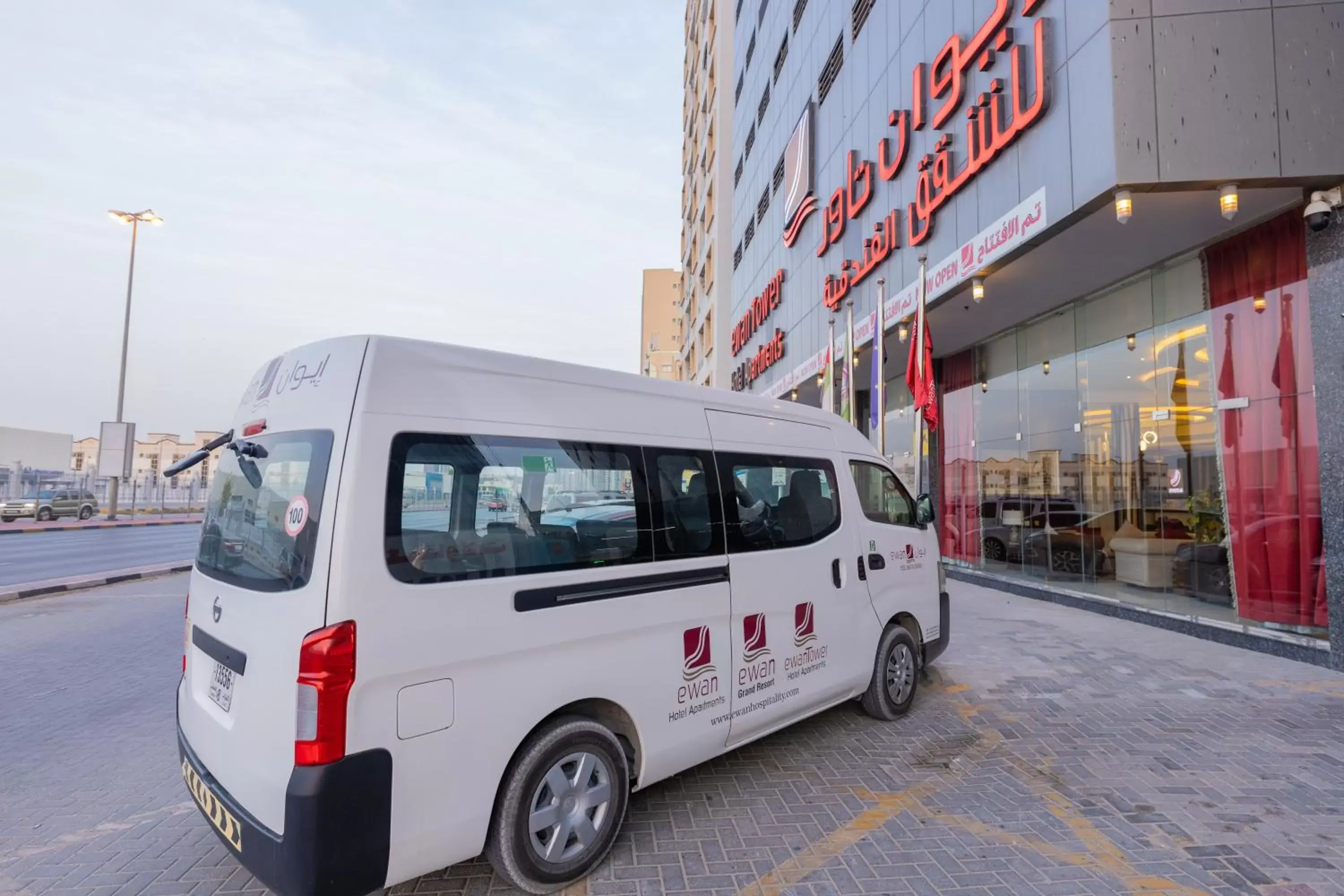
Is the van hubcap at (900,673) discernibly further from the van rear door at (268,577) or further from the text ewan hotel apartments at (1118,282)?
the text ewan hotel apartments at (1118,282)

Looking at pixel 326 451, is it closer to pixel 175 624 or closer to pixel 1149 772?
pixel 1149 772

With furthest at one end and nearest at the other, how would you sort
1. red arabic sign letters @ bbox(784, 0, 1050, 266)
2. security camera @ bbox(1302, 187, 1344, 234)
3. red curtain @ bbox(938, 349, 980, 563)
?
red curtain @ bbox(938, 349, 980, 563) < red arabic sign letters @ bbox(784, 0, 1050, 266) < security camera @ bbox(1302, 187, 1344, 234)

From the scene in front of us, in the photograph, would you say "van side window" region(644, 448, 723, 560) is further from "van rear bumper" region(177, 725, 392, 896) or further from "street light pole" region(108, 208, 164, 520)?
"street light pole" region(108, 208, 164, 520)

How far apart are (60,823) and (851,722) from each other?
4712 mm

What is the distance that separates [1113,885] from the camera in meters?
2.84

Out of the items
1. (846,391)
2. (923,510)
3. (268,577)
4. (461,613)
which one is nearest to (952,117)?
(846,391)

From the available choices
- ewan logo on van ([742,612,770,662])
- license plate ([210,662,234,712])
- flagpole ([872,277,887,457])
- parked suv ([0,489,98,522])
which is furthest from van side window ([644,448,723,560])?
parked suv ([0,489,98,522])

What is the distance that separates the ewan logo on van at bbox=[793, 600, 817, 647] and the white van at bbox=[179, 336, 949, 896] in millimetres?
164

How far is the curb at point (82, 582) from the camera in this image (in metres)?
9.70

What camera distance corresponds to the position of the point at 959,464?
48.1ft

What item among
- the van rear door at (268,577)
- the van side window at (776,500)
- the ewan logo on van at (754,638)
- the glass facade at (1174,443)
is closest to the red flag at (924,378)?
the glass facade at (1174,443)

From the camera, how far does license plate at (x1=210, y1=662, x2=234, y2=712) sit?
2514mm

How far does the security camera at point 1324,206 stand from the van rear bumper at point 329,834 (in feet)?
29.2

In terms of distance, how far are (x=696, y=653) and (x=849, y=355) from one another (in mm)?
10248
